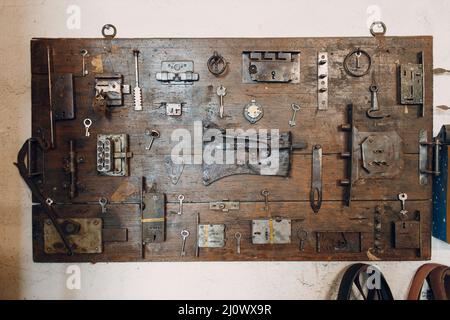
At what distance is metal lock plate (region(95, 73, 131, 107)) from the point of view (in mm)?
1523

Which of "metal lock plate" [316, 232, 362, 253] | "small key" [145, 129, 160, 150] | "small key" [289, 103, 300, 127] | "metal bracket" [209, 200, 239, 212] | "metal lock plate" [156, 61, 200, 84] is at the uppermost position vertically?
"metal lock plate" [156, 61, 200, 84]

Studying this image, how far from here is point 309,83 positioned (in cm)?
155

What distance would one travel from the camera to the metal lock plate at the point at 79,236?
5.09 feet

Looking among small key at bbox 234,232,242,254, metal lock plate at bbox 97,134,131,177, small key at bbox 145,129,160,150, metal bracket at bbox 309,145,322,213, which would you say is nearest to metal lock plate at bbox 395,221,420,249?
A: metal bracket at bbox 309,145,322,213

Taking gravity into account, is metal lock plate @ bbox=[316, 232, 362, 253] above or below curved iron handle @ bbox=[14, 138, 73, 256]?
below

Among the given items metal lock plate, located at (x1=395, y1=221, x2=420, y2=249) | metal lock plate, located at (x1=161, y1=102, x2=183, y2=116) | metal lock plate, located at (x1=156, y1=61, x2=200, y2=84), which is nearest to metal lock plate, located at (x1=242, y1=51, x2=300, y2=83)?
metal lock plate, located at (x1=156, y1=61, x2=200, y2=84)

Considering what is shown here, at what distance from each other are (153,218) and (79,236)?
445mm

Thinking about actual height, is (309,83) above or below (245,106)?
above

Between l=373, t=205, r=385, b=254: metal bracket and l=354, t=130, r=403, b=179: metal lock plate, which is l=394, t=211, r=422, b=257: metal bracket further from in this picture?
l=354, t=130, r=403, b=179: metal lock plate

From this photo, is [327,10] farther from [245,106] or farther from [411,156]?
[411,156]

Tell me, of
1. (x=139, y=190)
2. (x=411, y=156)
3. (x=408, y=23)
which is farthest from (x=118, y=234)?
(x=408, y=23)

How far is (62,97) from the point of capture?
1.54 m

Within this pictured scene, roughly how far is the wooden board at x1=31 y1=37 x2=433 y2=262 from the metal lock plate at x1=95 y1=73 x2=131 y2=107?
0.11ft

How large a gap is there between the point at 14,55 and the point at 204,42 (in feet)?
3.68
